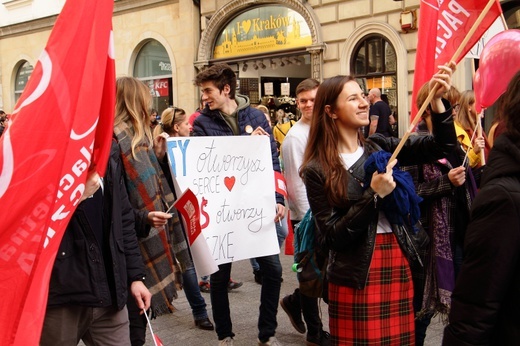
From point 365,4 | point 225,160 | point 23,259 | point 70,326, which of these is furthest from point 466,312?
point 365,4

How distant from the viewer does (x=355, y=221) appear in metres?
2.88

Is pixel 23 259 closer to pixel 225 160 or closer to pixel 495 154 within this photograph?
pixel 495 154

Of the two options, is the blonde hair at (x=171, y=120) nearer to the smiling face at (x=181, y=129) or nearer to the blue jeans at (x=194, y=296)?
the smiling face at (x=181, y=129)

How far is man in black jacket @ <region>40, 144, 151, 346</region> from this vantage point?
2.58 meters

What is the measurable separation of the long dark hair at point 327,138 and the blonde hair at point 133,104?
1.05 metres

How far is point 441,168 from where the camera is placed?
13.3ft

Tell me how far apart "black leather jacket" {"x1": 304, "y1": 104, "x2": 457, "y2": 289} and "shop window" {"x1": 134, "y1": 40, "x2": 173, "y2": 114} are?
54.4 ft

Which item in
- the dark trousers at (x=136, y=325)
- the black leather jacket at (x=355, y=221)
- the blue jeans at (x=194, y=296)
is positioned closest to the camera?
the black leather jacket at (x=355, y=221)

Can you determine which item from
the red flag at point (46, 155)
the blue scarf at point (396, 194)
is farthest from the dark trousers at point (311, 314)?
the red flag at point (46, 155)

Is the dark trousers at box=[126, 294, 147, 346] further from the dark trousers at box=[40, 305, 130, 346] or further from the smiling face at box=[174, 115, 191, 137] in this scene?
the smiling face at box=[174, 115, 191, 137]

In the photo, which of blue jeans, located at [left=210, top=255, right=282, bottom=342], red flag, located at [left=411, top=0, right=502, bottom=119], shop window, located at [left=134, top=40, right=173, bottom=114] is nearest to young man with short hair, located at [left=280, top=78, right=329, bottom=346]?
blue jeans, located at [left=210, top=255, right=282, bottom=342]

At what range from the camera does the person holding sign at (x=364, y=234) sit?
9.54ft

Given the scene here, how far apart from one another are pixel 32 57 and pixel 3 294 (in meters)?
23.7

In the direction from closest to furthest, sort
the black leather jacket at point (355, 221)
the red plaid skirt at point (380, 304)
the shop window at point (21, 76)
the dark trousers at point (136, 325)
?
1. the black leather jacket at point (355, 221)
2. the red plaid skirt at point (380, 304)
3. the dark trousers at point (136, 325)
4. the shop window at point (21, 76)
